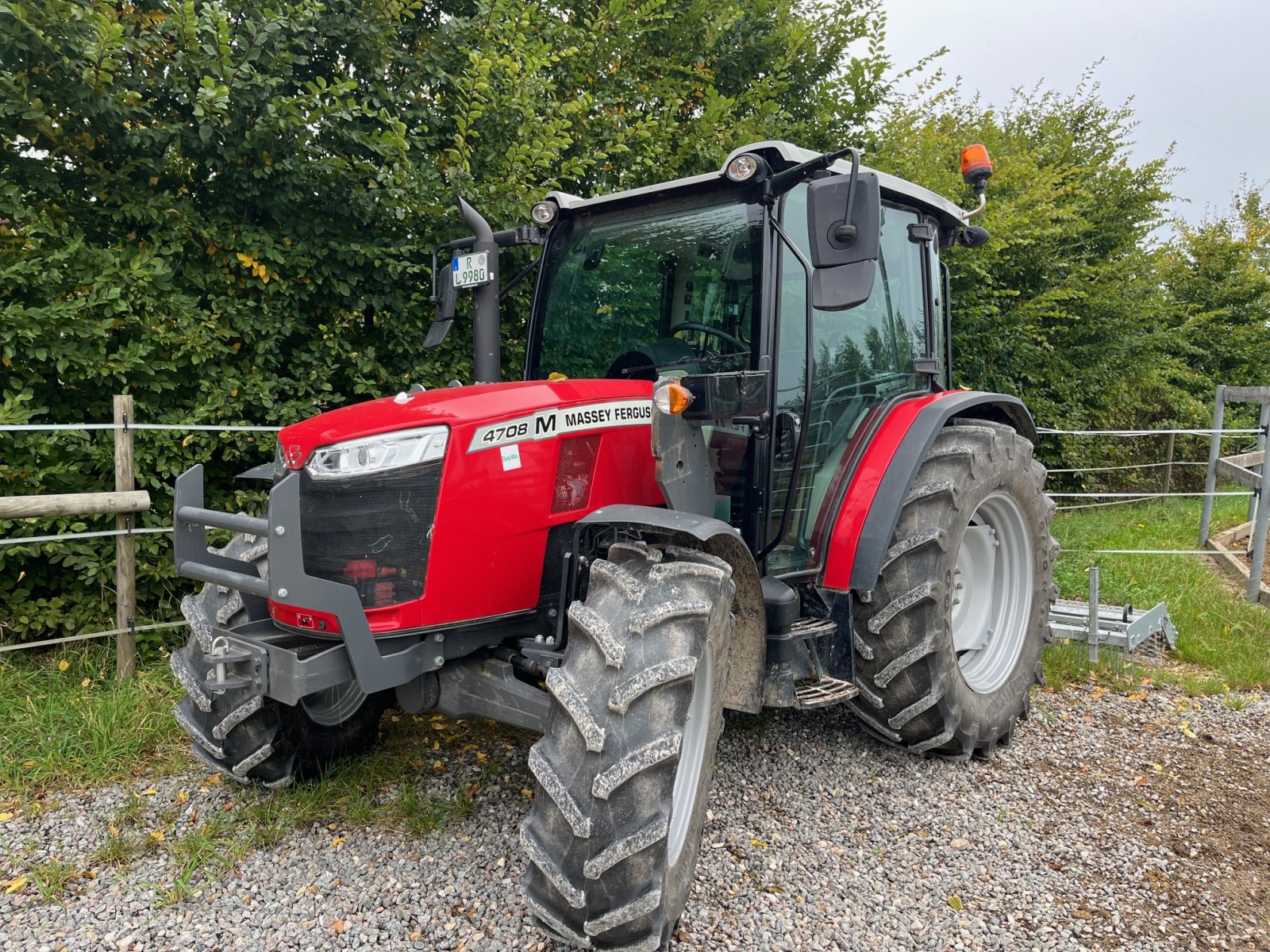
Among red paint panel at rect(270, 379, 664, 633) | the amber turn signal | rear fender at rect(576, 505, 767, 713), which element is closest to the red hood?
red paint panel at rect(270, 379, 664, 633)

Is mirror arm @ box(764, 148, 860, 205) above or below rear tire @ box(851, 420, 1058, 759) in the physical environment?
above

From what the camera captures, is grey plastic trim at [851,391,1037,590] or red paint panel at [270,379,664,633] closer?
red paint panel at [270,379,664,633]

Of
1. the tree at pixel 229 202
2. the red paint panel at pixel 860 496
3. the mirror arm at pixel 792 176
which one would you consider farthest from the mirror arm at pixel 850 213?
the tree at pixel 229 202

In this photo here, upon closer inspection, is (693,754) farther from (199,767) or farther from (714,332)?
(199,767)

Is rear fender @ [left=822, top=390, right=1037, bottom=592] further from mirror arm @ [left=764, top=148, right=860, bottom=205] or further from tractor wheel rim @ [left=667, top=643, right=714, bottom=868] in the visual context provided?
mirror arm @ [left=764, top=148, right=860, bottom=205]

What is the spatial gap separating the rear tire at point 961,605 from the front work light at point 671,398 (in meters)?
1.04

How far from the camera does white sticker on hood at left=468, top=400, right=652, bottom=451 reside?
2326 mm

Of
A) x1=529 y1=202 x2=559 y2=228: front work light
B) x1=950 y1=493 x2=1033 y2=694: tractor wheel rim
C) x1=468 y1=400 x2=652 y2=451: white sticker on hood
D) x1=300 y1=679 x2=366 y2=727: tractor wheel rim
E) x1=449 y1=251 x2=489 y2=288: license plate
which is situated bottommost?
x1=300 y1=679 x2=366 y2=727: tractor wheel rim

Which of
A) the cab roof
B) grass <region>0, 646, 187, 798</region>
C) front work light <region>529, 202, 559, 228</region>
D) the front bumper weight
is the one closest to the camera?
the front bumper weight

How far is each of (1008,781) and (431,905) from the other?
6.95ft

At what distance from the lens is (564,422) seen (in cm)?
248

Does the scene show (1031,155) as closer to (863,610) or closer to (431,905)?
(863,610)

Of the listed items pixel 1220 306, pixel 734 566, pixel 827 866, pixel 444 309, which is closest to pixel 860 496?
pixel 734 566

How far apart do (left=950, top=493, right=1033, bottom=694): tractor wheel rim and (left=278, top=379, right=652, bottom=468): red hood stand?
1.89 metres
